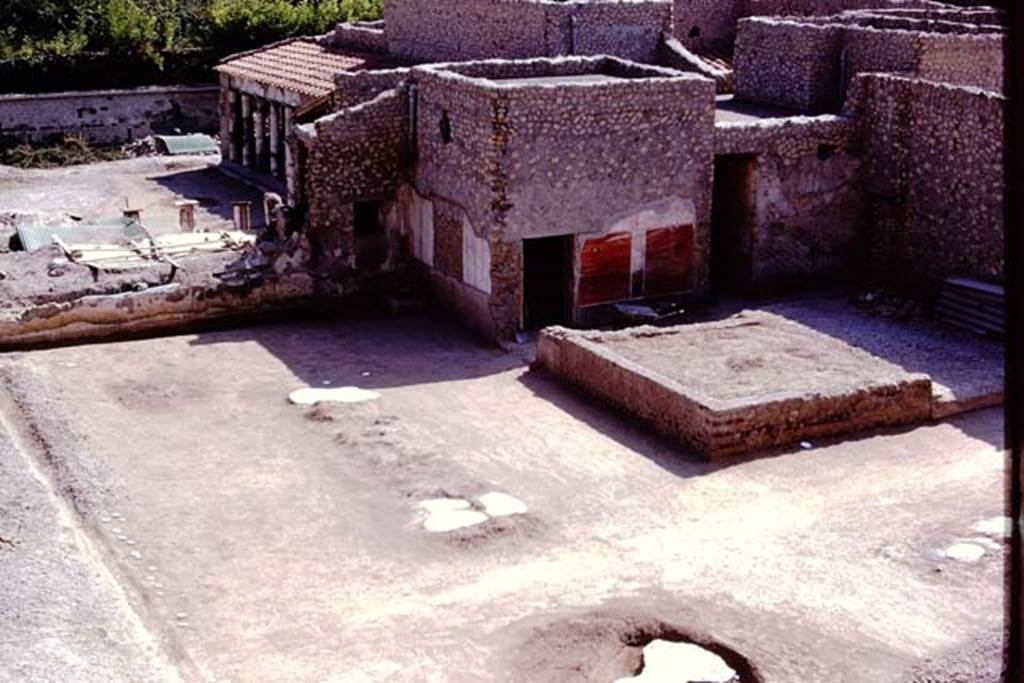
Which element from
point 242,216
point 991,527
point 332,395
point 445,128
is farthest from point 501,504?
point 242,216

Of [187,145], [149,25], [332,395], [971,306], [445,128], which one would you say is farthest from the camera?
[149,25]

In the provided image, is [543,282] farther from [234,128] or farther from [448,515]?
[234,128]

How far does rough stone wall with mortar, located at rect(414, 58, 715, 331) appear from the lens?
1791cm

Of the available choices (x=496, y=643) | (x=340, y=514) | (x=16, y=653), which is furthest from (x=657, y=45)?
(x=16, y=653)

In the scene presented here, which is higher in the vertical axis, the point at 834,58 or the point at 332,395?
the point at 834,58

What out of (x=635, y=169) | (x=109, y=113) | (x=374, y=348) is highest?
(x=635, y=169)

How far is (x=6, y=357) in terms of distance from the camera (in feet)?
58.8

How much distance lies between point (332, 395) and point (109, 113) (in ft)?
66.4

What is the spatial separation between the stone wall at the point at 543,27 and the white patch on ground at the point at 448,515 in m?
11.7

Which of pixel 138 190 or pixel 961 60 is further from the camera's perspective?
pixel 138 190

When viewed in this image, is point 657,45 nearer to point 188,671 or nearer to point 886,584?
point 886,584

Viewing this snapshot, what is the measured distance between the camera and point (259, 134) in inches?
1150

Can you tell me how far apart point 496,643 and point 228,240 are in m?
12.2

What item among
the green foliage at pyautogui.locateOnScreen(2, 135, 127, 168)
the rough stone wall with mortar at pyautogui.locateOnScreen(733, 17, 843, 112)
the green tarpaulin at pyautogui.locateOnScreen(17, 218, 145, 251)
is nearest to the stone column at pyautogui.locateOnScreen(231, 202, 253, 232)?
the green tarpaulin at pyautogui.locateOnScreen(17, 218, 145, 251)
